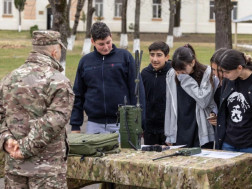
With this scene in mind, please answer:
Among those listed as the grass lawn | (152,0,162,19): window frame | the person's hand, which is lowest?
the grass lawn

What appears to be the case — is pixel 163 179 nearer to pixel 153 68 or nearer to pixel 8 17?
pixel 153 68

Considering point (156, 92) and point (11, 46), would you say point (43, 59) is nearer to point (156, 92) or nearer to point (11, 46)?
point (156, 92)

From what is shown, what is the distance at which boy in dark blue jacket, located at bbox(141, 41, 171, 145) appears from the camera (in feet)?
24.4

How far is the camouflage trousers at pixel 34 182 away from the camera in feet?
16.6

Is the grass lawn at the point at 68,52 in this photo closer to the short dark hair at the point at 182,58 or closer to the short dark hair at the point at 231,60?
the short dark hair at the point at 182,58

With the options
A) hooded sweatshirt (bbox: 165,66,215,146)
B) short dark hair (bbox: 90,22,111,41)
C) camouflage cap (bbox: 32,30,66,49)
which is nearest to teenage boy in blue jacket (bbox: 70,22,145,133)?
short dark hair (bbox: 90,22,111,41)

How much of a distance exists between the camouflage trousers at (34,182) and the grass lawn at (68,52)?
1780 cm

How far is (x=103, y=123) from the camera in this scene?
23.2ft

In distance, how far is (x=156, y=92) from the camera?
7.49 metres

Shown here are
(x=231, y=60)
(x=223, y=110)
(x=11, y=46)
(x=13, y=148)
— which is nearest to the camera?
(x=13, y=148)

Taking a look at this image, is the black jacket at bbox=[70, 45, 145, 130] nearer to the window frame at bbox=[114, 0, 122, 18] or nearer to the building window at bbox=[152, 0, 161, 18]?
the window frame at bbox=[114, 0, 122, 18]

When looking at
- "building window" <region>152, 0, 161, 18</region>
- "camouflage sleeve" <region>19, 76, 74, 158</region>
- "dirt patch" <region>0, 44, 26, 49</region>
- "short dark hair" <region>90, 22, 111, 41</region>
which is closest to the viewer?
"camouflage sleeve" <region>19, 76, 74, 158</region>

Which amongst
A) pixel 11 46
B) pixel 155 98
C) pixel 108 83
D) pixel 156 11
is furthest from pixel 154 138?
pixel 156 11

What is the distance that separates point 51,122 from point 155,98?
263cm
